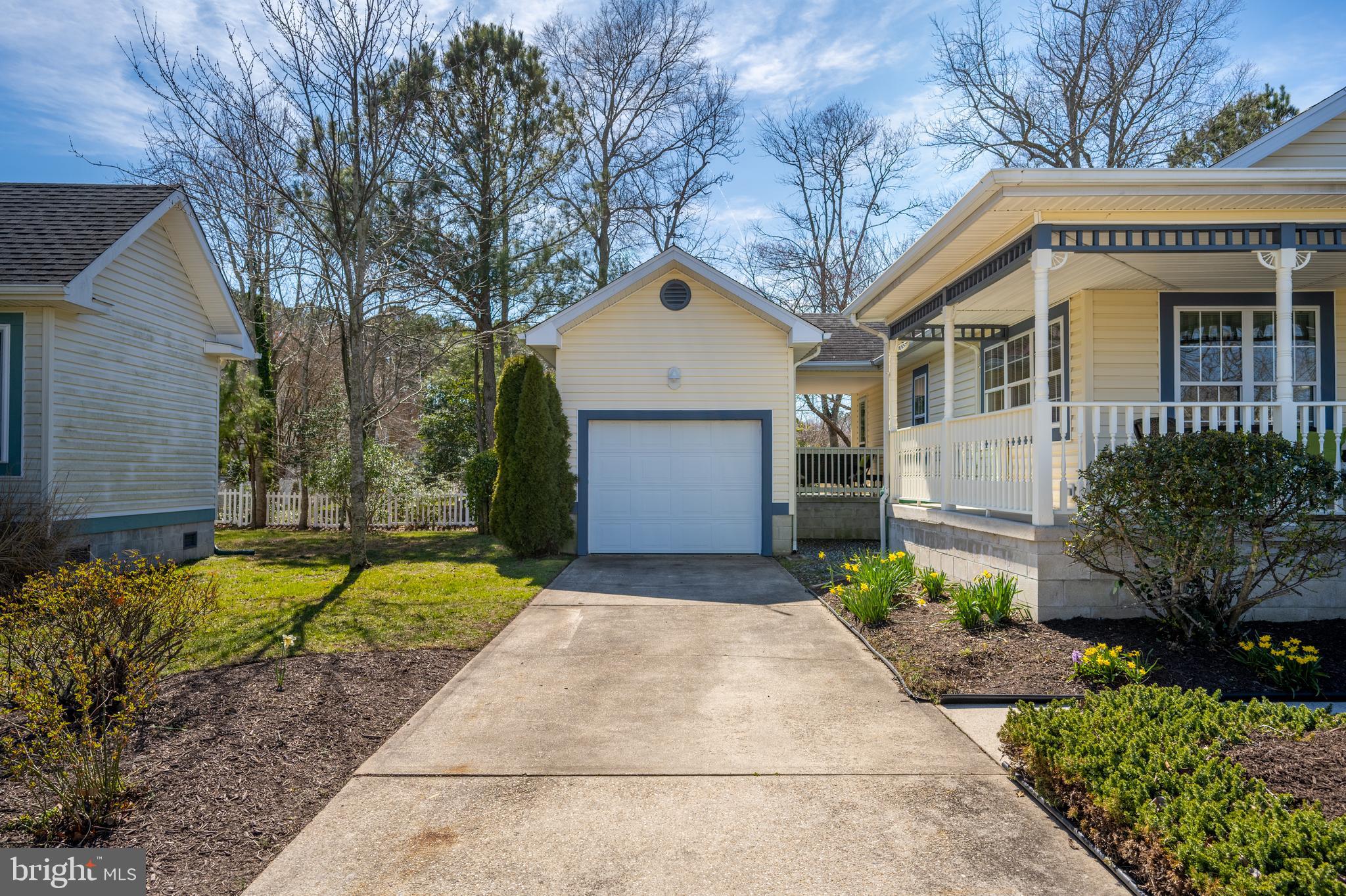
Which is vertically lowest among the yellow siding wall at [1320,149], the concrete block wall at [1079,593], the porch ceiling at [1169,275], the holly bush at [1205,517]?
the concrete block wall at [1079,593]

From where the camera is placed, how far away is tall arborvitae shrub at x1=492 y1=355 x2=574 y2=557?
12.3 m

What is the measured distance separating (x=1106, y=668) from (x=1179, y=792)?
243cm

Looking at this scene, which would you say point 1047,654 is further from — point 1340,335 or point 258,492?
point 258,492

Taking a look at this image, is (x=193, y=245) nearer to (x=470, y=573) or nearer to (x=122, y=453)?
(x=122, y=453)

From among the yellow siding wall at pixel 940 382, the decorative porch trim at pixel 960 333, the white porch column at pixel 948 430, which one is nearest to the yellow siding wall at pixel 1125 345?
the white porch column at pixel 948 430

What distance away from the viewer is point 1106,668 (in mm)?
5500

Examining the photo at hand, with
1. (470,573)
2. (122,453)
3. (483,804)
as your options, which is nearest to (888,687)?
(483,804)

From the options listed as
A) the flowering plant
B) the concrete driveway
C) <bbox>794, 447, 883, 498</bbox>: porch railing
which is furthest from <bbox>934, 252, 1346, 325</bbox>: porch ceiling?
<bbox>794, 447, 883, 498</bbox>: porch railing

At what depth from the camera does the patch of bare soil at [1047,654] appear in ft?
18.3

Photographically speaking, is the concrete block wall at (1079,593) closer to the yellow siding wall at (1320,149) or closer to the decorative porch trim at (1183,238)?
the decorative porch trim at (1183,238)

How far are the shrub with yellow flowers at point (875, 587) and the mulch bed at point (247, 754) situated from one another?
3674 millimetres

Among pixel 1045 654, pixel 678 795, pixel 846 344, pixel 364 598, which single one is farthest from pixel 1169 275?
pixel 364 598

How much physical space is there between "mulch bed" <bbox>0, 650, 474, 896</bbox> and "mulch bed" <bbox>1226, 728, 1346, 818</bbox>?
13.7 ft

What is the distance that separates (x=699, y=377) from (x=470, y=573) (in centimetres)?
485
